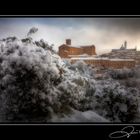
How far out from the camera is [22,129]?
2.89 metres

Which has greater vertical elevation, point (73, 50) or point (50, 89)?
point (73, 50)

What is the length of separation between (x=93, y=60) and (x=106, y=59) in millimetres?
149

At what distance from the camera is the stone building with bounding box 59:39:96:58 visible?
2961 millimetres

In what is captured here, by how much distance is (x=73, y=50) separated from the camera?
298 cm

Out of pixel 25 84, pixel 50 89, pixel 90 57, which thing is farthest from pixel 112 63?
pixel 25 84

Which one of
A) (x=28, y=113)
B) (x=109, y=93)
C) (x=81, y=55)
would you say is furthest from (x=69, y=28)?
(x=28, y=113)

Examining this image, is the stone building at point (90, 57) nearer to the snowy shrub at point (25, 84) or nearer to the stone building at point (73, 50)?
the stone building at point (73, 50)
